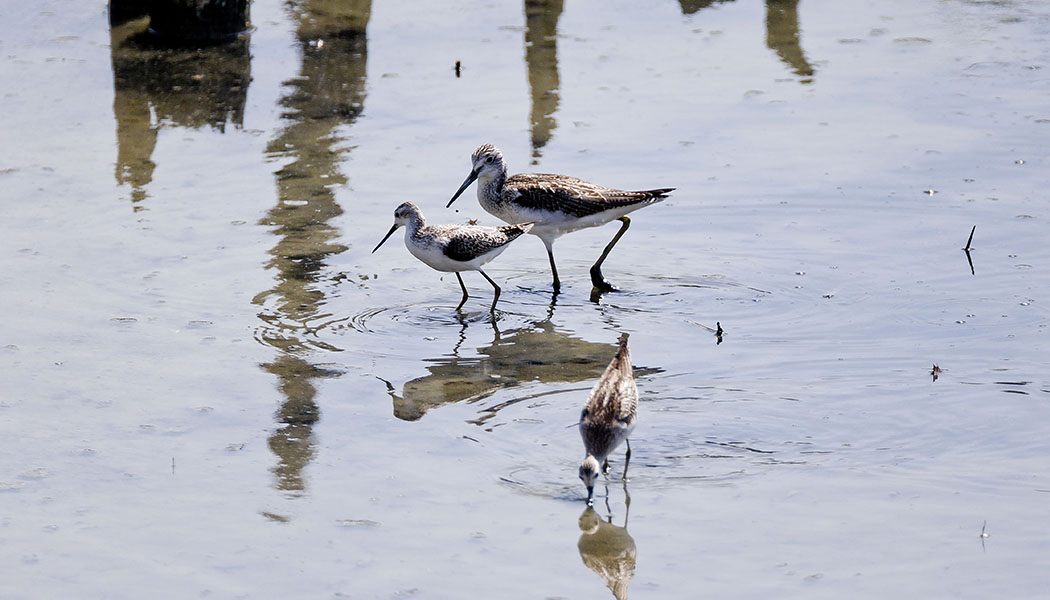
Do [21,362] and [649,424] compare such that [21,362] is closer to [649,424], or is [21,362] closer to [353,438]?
[353,438]

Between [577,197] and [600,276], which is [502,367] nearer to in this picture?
[600,276]

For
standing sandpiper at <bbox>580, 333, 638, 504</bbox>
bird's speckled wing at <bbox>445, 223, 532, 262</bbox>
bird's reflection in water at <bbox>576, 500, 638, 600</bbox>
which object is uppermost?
bird's speckled wing at <bbox>445, 223, 532, 262</bbox>

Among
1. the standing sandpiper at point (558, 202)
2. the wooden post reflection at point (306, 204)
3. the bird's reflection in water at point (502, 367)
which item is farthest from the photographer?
the standing sandpiper at point (558, 202)

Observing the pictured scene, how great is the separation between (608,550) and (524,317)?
338cm

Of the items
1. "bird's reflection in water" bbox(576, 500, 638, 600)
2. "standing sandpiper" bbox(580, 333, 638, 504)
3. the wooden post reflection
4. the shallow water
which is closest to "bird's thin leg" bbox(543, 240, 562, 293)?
the shallow water

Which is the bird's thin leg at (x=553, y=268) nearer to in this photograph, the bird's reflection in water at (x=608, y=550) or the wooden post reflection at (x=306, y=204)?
the wooden post reflection at (x=306, y=204)

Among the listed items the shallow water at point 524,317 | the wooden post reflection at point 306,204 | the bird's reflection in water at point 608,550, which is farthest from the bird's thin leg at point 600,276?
the bird's reflection in water at point 608,550

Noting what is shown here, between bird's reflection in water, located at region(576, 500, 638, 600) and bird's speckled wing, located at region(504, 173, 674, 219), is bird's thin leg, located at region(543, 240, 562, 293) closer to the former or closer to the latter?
bird's speckled wing, located at region(504, 173, 674, 219)

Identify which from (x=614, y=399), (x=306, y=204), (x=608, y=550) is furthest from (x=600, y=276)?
(x=608, y=550)

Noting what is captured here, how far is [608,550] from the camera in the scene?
612 cm

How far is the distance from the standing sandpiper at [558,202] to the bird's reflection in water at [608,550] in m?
3.61

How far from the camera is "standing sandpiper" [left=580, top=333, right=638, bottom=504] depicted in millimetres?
6449

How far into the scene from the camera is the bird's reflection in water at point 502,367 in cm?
782

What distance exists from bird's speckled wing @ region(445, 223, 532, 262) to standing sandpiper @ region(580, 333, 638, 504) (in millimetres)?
2533
